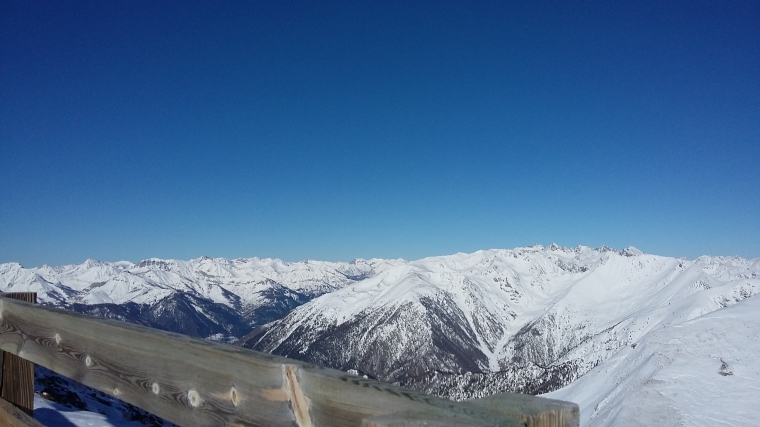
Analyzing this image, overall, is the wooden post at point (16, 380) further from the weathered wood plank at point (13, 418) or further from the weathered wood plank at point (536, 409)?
the weathered wood plank at point (536, 409)

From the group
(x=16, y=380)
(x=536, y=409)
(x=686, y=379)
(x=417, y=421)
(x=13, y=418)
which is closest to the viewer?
(x=417, y=421)

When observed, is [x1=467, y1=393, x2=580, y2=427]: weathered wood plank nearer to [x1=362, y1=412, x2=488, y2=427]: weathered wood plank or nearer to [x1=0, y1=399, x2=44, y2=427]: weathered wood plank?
[x1=362, y1=412, x2=488, y2=427]: weathered wood plank

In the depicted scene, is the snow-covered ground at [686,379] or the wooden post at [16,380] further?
the snow-covered ground at [686,379]

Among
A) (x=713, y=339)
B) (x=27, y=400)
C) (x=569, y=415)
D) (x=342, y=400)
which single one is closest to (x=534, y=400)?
(x=569, y=415)

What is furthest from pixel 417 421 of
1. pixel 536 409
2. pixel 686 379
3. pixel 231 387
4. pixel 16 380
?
pixel 686 379

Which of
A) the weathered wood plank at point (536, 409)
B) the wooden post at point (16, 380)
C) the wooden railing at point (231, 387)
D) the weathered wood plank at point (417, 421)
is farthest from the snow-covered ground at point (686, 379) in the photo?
the weathered wood plank at point (417, 421)

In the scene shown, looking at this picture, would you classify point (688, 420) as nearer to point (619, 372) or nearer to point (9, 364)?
point (619, 372)

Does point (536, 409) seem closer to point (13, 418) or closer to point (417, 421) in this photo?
point (417, 421)
